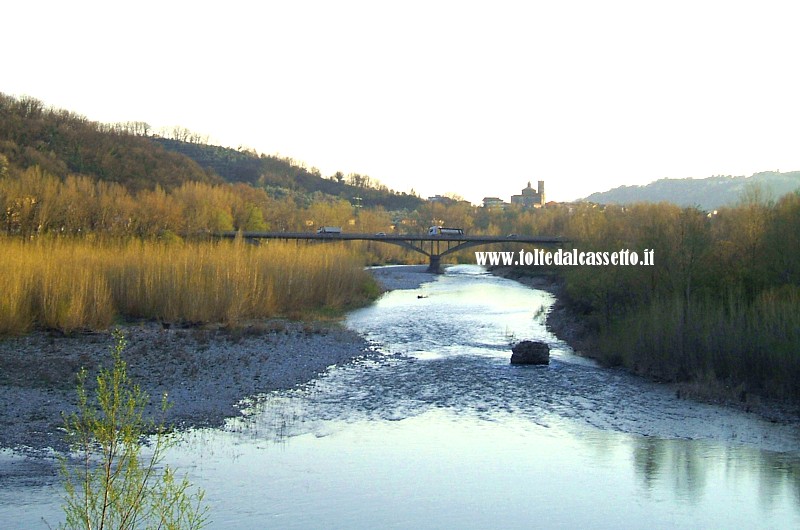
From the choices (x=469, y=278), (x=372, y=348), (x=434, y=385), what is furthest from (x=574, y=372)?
(x=469, y=278)

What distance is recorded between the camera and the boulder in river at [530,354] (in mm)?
23812

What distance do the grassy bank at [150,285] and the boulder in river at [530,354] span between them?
42.0ft

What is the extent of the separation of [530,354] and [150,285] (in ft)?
55.4

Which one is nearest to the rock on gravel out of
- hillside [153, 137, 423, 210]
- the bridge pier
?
the bridge pier

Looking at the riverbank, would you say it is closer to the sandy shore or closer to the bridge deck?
the sandy shore

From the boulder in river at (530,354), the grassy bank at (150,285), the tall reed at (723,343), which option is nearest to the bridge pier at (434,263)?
the grassy bank at (150,285)

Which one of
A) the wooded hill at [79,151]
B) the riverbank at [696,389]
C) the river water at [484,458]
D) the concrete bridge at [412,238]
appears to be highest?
the wooded hill at [79,151]

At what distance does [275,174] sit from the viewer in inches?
6668

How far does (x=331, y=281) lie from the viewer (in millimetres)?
45188

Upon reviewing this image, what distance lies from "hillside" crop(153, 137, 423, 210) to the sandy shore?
124771 mm

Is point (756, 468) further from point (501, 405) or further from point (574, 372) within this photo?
point (574, 372)

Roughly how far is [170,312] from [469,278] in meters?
47.1

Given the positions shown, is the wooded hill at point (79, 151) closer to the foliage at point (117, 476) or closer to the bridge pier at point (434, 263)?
the bridge pier at point (434, 263)

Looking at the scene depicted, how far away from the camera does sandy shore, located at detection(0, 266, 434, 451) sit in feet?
53.5
